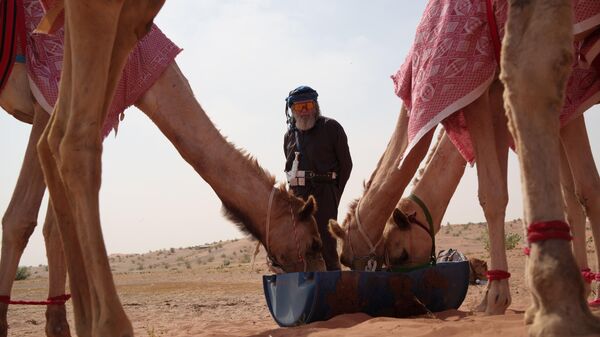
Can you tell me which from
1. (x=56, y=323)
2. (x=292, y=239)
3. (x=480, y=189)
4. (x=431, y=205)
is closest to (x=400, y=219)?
(x=431, y=205)

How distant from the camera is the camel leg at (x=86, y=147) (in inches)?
152

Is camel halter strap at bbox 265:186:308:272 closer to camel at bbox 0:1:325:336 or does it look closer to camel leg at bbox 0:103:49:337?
camel at bbox 0:1:325:336

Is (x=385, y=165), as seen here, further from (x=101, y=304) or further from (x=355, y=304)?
(x=101, y=304)

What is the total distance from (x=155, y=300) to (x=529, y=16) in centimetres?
1042

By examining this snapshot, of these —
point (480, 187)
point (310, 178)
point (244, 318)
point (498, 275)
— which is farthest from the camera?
point (310, 178)

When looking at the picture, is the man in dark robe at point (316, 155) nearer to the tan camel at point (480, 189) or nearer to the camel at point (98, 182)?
the tan camel at point (480, 189)

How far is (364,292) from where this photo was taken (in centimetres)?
646

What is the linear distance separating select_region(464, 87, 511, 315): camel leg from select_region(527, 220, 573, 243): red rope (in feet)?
10.3

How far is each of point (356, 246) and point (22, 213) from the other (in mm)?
2975

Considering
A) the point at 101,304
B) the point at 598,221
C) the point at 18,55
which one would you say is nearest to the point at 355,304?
the point at 598,221

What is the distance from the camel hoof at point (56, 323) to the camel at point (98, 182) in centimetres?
1

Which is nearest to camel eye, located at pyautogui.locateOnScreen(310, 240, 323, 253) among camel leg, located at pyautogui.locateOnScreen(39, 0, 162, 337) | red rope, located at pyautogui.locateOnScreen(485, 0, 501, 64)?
red rope, located at pyautogui.locateOnScreen(485, 0, 501, 64)

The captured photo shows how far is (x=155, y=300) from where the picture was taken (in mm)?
12656

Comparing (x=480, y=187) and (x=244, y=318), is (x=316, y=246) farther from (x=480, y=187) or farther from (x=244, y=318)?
(x=244, y=318)
